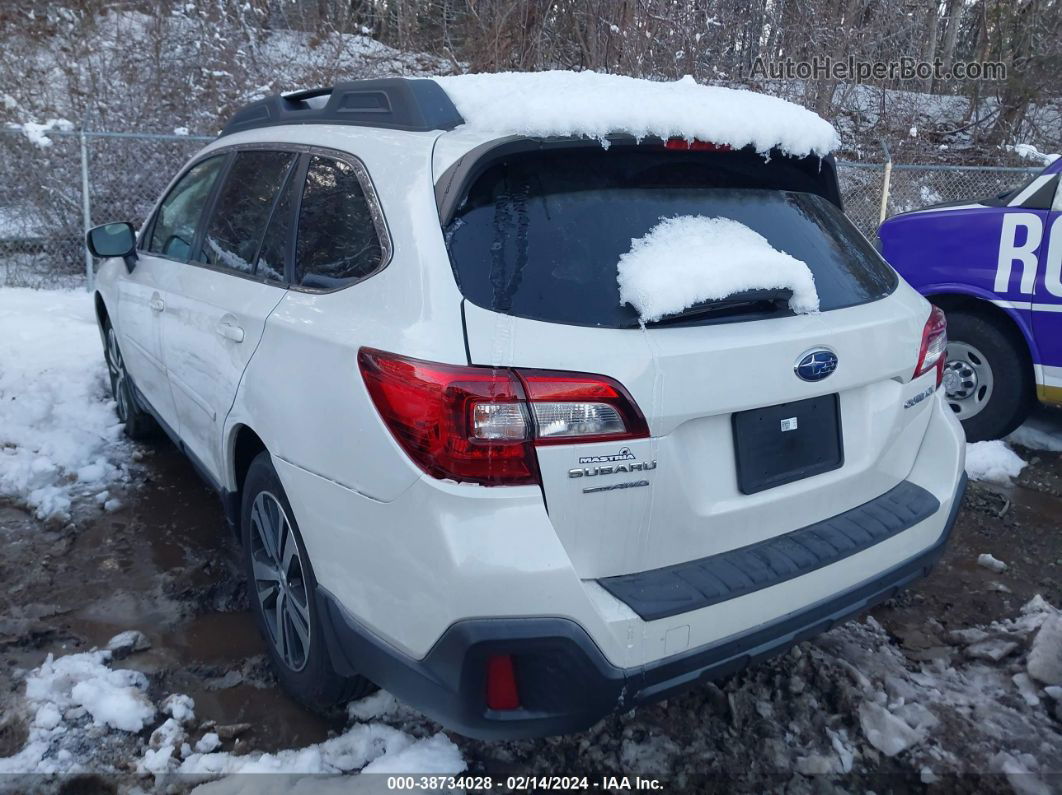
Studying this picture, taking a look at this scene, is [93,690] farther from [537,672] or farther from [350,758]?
[537,672]

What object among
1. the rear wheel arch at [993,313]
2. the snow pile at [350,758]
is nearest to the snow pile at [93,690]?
the snow pile at [350,758]

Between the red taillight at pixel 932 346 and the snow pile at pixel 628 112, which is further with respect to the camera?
the red taillight at pixel 932 346

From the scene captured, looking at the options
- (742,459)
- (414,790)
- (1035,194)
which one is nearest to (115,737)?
(414,790)

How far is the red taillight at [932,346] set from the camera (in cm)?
263

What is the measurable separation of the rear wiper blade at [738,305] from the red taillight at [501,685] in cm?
A: 87

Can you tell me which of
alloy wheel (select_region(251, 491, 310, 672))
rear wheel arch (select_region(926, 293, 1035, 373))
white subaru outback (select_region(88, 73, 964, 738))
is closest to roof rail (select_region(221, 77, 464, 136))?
white subaru outback (select_region(88, 73, 964, 738))

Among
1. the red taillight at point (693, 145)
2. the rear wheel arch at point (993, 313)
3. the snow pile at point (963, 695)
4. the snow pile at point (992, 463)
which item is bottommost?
the snow pile at point (963, 695)

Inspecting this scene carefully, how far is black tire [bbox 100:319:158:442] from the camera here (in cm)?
491

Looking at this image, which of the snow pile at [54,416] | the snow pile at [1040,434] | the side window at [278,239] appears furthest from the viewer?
the snow pile at [1040,434]

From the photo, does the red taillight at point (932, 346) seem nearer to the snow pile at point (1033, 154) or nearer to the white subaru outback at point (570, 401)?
the white subaru outback at point (570, 401)

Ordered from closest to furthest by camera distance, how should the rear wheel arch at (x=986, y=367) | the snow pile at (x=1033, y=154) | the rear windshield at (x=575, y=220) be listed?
the rear windshield at (x=575, y=220), the rear wheel arch at (x=986, y=367), the snow pile at (x=1033, y=154)

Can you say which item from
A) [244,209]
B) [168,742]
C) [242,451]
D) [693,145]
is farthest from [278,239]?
[168,742]

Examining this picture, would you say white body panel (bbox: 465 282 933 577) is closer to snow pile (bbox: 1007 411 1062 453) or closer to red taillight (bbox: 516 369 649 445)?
red taillight (bbox: 516 369 649 445)

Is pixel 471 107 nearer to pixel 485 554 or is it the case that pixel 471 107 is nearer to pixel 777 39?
pixel 485 554
